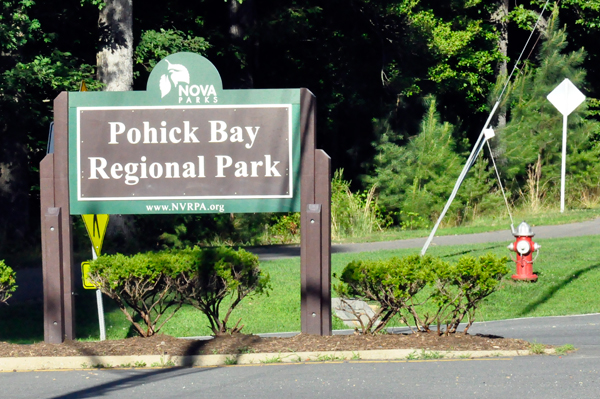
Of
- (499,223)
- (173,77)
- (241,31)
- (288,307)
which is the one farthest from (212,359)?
(241,31)

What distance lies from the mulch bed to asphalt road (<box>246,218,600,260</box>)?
9139mm

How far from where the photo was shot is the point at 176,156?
860 cm

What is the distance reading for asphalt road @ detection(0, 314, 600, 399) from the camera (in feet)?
21.5

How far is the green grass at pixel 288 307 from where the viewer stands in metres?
12.0

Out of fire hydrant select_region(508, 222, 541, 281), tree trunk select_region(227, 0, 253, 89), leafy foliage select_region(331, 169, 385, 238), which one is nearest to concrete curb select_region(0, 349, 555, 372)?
fire hydrant select_region(508, 222, 541, 281)

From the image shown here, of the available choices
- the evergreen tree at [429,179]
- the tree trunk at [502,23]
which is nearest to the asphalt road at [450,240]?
the evergreen tree at [429,179]

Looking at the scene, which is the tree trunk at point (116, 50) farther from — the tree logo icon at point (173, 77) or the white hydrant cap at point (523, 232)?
the tree logo icon at point (173, 77)

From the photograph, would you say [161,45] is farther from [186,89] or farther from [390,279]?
[390,279]

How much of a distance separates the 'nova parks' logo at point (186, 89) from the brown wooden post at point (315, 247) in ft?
4.03

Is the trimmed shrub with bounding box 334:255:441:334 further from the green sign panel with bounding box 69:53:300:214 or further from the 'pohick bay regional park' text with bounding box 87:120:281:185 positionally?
the 'pohick bay regional park' text with bounding box 87:120:281:185

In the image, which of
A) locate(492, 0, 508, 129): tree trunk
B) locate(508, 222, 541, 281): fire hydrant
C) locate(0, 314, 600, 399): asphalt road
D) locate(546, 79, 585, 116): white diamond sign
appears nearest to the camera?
locate(0, 314, 600, 399): asphalt road

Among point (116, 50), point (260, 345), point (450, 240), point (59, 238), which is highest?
point (116, 50)

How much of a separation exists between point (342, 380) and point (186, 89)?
366 centimetres

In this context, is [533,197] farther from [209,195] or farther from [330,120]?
[209,195]
